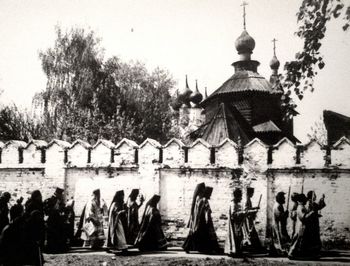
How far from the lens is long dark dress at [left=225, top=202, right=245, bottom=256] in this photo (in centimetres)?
882

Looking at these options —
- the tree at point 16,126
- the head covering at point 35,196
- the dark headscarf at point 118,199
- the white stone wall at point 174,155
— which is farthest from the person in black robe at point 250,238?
the tree at point 16,126

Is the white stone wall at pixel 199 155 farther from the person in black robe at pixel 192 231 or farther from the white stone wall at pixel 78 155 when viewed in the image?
the white stone wall at pixel 78 155

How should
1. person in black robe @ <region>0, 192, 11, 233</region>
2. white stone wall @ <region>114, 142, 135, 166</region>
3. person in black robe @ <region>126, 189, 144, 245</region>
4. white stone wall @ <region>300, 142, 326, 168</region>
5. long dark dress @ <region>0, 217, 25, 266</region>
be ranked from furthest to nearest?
white stone wall @ <region>114, 142, 135, 166</region>, white stone wall @ <region>300, 142, 326, 168</region>, person in black robe @ <region>126, 189, 144, 245</region>, person in black robe @ <region>0, 192, 11, 233</region>, long dark dress @ <region>0, 217, 25, 266</region>

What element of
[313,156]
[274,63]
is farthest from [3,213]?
[274,63]

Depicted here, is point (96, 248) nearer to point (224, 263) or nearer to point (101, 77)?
point (224, 263)

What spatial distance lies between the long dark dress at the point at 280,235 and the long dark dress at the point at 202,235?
1179mm

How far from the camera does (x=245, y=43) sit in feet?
97.7

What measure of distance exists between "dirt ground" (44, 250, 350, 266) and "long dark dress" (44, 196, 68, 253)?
0.34 metres

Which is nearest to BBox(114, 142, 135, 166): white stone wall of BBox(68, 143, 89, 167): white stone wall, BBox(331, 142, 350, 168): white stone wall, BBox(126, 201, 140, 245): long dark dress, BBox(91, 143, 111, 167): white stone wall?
BBox(91, 143, 111, 167): white stone wall

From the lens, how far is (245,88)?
1067 inches

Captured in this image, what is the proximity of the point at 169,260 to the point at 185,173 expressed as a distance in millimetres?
3990

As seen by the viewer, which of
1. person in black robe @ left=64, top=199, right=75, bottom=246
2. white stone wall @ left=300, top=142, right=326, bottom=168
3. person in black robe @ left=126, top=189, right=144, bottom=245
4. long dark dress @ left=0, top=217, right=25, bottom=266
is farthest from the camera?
white stone wall @ left=300, top=142, right=326, bottom=168

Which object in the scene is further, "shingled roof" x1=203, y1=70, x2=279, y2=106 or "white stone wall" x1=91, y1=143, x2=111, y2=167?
"shingled roof" x1=203, y1=70, x2=279, y2=106

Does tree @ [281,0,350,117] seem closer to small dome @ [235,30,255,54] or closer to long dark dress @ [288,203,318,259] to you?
long dark dress @ [288,203,318,259]
